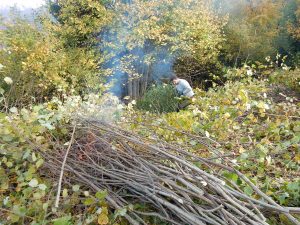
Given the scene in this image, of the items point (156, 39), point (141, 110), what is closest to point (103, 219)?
point (141, 110)

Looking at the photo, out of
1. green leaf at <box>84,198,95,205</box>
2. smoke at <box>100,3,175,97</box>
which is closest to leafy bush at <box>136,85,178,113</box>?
smoke at <box>100,3,175,97</box>

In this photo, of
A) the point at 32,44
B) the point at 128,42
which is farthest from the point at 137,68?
the point at 32,44

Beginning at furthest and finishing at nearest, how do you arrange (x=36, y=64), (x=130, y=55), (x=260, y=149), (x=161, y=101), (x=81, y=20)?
(x=130, y=55), (x=81, y=20), (x=161, y=101), (x=36, y=64), (x=260, y=149)

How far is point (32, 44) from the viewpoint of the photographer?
8.95 meters

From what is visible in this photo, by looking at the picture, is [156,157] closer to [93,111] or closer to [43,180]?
[43,180]

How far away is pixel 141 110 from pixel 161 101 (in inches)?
43.3

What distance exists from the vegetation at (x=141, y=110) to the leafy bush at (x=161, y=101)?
0.05 metres

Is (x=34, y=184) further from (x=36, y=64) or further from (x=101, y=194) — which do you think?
(x=36, y=64)

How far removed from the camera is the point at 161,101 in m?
8.98

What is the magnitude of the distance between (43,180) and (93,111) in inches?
38.0

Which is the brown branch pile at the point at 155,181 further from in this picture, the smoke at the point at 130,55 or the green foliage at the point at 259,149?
the smoke at the point at 130,55

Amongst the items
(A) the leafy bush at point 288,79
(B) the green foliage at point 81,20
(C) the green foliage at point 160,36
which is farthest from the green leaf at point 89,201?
(B) the green foliage at point 81,20

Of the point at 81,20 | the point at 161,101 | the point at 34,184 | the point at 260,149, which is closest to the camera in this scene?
the point at 34,184

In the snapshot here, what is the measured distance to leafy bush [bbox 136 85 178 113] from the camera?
8431 millimetres
